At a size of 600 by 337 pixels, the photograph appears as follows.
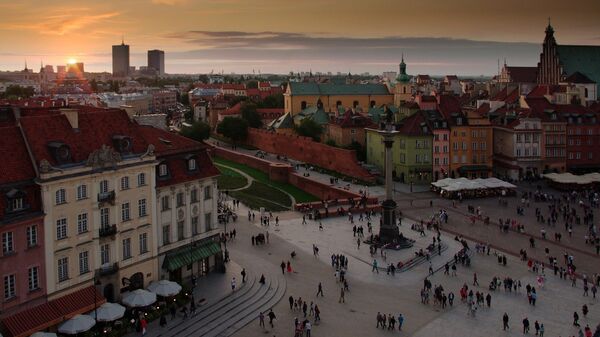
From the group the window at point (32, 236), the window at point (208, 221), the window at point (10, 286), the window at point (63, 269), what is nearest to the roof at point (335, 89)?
the window at point (208, 221)

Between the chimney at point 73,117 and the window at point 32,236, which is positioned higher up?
the chimney at point 73,117

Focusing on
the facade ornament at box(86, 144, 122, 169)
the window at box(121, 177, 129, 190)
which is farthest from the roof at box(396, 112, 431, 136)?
the facade ornament at box(86, 144, 122, 169)

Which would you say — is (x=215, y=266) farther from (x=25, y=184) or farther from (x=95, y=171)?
(x=25, y=184)

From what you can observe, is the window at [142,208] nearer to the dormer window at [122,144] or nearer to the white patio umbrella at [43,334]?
the dormer window at [122,144]

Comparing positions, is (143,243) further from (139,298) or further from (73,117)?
(73,117)

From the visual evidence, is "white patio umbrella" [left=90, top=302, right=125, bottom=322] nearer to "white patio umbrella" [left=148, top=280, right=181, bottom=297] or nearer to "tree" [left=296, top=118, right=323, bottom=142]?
"white patio umbrella" [left=148, top=280, right=181, bottom=297]
